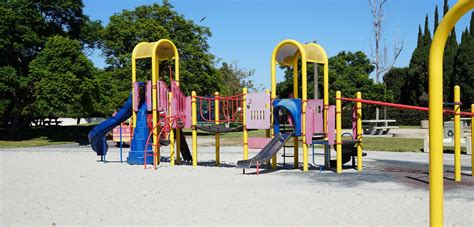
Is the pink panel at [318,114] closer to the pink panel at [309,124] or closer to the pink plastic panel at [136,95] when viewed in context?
the pink panel at [309,124]

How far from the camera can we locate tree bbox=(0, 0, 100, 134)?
3067cm

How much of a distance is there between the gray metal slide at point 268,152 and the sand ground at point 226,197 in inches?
12.1

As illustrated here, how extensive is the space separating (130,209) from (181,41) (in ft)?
110

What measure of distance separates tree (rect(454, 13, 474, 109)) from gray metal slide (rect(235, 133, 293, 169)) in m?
39.6

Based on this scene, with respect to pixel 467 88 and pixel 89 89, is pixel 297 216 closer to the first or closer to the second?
pixel 89 89

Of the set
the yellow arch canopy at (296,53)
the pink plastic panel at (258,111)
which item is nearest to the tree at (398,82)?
the yellow arch canopy at (296,53)

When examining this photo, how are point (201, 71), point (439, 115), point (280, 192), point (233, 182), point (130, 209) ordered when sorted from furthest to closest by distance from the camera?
point (201, 71) → point (233, 182) → point (280, 192) → point (130, 209) → point (439, 115)

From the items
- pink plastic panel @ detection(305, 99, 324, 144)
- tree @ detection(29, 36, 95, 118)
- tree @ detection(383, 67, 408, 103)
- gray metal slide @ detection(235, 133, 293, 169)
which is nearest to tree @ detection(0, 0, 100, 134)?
tree @ detection(29, 36, 95, 118)

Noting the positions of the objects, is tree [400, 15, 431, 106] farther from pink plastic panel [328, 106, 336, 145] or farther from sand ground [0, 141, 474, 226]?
pink plastic panel [328, 106, 336, 145]

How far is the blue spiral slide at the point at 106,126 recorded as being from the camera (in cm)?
1669

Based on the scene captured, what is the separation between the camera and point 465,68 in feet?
157

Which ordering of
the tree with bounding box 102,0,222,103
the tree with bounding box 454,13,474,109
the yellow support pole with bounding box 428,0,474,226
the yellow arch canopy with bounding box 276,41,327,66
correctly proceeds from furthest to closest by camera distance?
1. the tree with bounding box 454,13,474,109
2. the tree with bounding box 102,0,222,103
3. the yellow arch canopy with bounding box 276,41,327,66
4. the yellow support pole with bounding box 428,0,474,226

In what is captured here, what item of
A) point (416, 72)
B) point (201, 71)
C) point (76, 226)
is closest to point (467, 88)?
point (416, 72)

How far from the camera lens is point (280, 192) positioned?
934 centimetres
